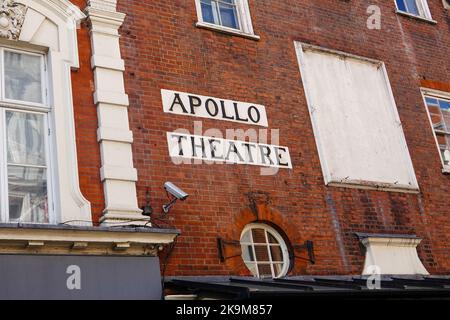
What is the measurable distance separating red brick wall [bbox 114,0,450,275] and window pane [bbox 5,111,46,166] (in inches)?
20.7

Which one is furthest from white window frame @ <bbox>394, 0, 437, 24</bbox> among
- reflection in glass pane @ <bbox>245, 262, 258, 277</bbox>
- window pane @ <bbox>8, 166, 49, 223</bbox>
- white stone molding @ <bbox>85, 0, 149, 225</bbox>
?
window pane @ <bbox>8, 166, 49, 223</bbox>

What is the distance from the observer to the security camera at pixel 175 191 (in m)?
8.23

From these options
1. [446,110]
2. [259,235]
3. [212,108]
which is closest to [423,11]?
[446,110]

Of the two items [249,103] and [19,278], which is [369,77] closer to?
[249,103]

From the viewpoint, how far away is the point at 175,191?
27.2 ft

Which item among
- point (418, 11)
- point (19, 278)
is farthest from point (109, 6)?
point (418, 11)

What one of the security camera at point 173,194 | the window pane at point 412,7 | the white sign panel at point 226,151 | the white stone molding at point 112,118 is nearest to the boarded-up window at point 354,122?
the white sign panel at point 226,151

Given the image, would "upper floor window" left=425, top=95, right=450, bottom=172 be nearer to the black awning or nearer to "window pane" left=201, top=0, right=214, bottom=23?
the black awning

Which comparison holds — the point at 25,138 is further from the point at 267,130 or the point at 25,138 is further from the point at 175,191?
the point at 267,130

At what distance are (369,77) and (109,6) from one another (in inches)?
205

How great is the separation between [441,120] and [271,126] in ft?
14.3

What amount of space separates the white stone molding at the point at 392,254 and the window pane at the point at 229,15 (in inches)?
165

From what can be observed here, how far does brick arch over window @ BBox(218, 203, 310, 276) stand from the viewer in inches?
347
